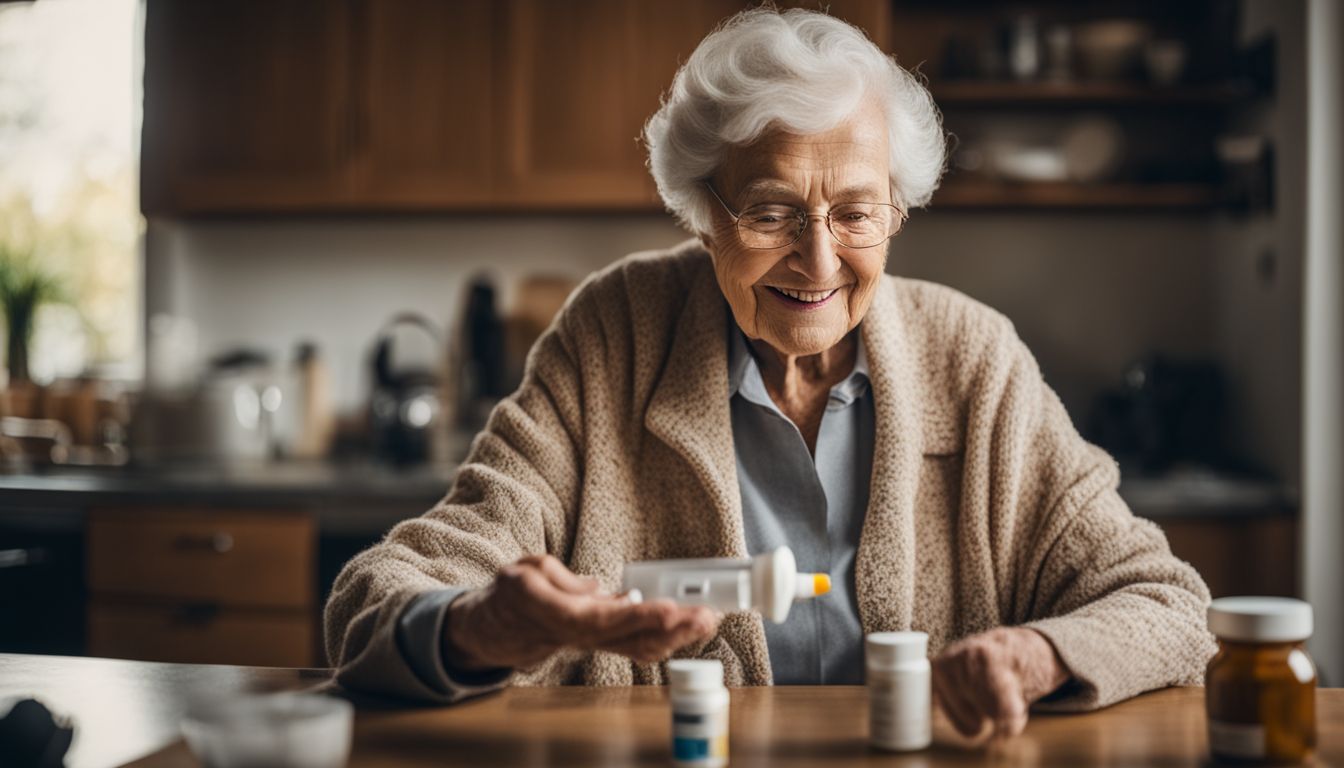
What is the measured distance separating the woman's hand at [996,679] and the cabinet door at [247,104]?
253 centimetres

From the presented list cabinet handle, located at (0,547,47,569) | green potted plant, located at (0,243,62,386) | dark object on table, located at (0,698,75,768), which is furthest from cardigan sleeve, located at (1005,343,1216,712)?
green potted plant, located at (0,243,62,386)

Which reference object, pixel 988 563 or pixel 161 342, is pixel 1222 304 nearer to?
pixel 988 563

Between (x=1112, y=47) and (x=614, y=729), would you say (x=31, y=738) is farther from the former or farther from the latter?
(x=1112, y=47)

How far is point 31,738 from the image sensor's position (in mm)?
925

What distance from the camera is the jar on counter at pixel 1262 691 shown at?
95cm

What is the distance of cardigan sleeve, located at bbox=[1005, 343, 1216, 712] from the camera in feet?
3.80

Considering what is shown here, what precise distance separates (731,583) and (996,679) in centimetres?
24

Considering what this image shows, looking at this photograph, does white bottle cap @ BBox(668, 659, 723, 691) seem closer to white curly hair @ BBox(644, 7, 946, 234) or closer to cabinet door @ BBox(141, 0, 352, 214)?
white curly hair @ BBox(644, 7, 946, 234)

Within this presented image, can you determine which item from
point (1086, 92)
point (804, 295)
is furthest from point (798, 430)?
point (1086, 92)

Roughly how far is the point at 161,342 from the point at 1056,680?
281cm

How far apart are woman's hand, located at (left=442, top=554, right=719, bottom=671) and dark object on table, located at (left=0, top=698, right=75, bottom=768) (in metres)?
0.33

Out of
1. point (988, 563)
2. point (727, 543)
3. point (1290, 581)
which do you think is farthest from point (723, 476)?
point (1290, 581)

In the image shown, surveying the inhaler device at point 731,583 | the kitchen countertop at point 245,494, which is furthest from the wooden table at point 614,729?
the kitchen countertop at point 245,494

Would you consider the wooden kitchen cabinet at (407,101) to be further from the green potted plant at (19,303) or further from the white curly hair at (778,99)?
the white curly hair at (778,99)
